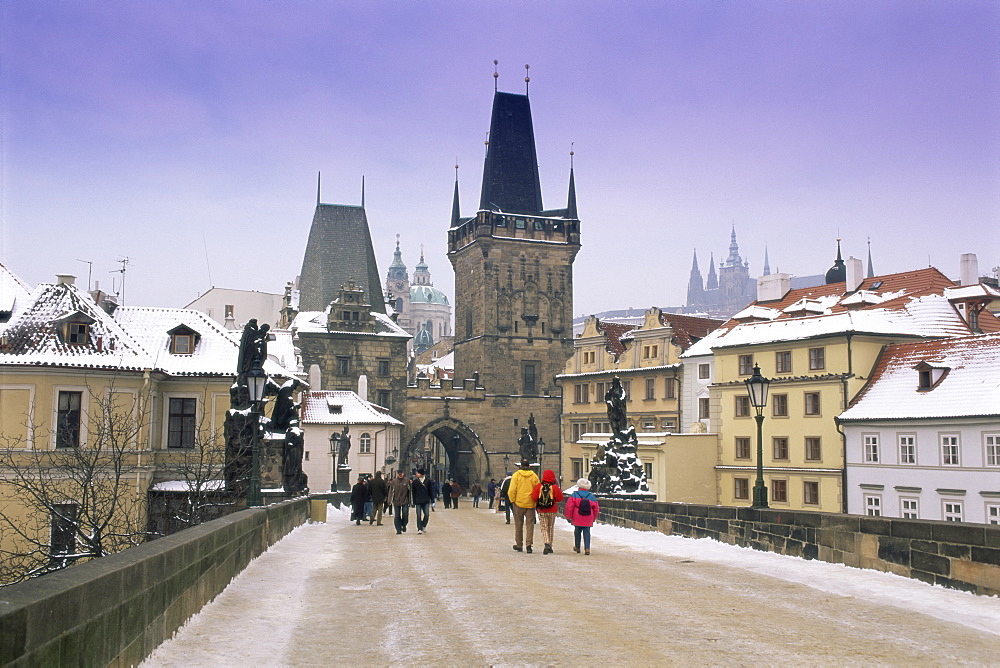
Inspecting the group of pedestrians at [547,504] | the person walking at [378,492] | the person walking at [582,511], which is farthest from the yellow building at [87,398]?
the person walking at [582,511]

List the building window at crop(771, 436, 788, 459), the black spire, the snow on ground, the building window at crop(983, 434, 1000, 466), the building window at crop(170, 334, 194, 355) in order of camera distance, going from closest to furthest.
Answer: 1. the snow on ground
2. the building window at crop(983, 434, 1000, 466)
3. the building window at crop(170, 334, 194, 355)
4. the building window at crop(771, 436, 788, 459)
5. the black spire

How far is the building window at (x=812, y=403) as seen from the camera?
4181 centimetres

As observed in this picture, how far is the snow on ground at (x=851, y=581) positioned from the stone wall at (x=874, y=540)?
0.15m

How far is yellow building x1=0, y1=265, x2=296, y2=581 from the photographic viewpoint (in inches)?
1231

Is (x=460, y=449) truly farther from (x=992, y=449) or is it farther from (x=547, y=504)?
(x=547, y=504)

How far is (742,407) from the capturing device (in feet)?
150

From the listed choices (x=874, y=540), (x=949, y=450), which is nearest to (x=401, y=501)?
(x=874, y=540)

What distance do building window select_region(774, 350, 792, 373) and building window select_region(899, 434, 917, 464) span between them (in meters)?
7.48

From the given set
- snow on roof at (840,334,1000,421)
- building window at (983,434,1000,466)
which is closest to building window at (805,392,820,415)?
snow on roof at (840,334,1000,421)

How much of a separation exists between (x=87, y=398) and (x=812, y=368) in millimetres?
26987

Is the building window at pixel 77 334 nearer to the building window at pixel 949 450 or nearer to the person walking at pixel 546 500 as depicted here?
the person walking at pixel 546 500

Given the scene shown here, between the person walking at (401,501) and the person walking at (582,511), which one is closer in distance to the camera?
the person walking at (582,511)

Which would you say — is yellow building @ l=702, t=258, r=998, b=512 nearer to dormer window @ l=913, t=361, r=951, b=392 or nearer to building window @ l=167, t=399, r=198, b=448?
dormer window @ l=913, t=361, r=951, b=392

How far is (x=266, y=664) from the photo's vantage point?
22.9ft
